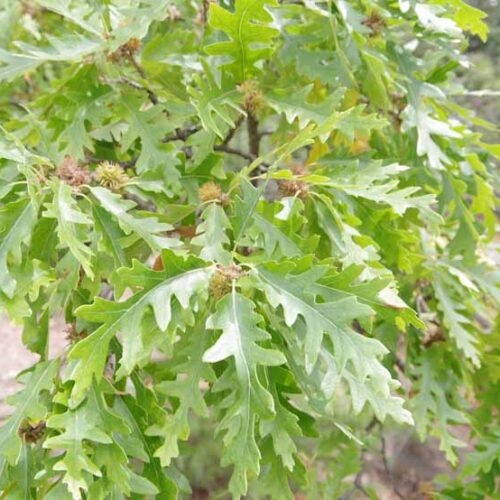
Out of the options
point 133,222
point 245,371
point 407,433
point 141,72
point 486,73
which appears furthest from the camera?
point 486,73

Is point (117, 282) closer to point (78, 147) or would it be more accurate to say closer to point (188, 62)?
point (78, 147)

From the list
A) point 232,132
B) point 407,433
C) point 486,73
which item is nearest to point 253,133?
point 232,132

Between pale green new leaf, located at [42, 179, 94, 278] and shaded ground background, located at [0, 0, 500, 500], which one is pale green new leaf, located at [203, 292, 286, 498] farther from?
shaded ground background, located at [0, 0, 500, 500]

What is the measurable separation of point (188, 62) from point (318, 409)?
683mm

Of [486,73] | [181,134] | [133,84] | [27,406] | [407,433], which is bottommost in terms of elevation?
[407,433]

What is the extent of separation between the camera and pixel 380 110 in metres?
1.41

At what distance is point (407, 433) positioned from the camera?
11.7ft

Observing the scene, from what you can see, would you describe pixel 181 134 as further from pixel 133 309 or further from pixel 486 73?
pixel 486 73

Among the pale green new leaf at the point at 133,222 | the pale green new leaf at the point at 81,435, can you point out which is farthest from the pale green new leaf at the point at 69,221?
the pale green new leaf at the point at 81,435

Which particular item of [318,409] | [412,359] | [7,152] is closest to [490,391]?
[412,359]

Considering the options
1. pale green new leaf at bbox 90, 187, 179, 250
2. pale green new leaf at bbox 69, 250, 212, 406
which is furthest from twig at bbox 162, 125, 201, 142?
pale green new leaf at bbox 69, 250, 212, 406

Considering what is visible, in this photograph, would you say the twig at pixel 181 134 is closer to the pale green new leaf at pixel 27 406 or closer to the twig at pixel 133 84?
the twig at pixel 133 84

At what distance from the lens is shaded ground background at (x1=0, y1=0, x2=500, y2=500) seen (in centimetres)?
364

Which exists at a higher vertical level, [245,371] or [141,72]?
[141,72]
